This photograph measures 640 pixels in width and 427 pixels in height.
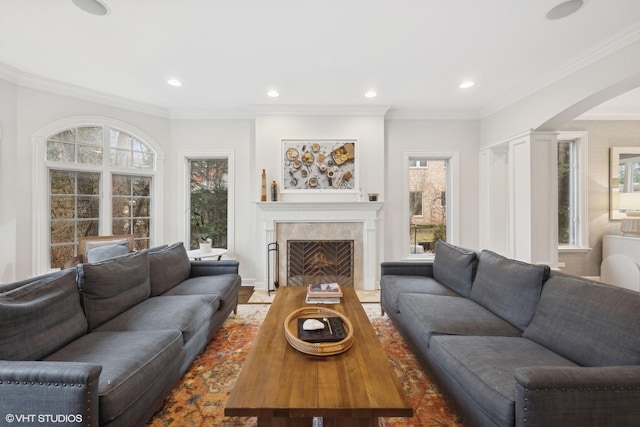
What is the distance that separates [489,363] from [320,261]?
2.75m

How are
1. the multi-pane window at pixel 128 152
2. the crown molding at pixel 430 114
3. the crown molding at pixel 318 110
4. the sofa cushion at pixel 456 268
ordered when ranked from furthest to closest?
the crown molding at pixel 430 114, the crown molding at pixel 318 110, the multi-pane window at pixel 128 152, the sofa cushion at pixel 456 268

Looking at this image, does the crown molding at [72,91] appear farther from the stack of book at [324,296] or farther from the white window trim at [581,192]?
the white window trim at [581,192]

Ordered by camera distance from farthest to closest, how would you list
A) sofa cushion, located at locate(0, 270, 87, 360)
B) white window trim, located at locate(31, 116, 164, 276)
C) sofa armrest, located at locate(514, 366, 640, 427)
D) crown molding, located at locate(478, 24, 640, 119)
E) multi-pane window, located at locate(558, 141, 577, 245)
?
multi-pane window, located at locate(558, 141, 577, 245) < white window trim, located at locate(31, 116, 164, 276) < crown molding, located at locate(478, 24, 640, 119) < sofa cushion, located at locate(0, 270, 87, 360) < sofa armrest, located at locate(514, 366, 640, 427)

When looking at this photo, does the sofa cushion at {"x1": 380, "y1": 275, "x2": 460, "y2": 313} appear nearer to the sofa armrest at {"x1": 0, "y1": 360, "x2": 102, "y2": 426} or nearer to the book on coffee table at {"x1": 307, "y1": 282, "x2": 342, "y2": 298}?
the book on coffee table at {"x1": 307, "y1": 282, "x2": 342, "y2": 298}

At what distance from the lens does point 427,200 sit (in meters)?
4.24

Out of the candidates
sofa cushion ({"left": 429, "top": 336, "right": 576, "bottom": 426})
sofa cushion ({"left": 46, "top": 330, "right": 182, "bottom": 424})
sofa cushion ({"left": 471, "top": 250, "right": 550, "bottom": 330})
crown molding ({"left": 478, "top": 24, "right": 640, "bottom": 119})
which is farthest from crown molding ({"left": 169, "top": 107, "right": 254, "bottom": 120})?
sofa cushion ({"left": 429, "top": 336, "right": 576, "bottom": 426})

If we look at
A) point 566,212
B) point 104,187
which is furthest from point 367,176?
point 104,187

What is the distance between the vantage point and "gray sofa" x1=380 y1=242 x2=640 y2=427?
3.28 feet

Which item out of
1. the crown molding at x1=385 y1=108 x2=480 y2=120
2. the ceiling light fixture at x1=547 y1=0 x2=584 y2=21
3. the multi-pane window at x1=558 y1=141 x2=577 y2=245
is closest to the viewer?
the ceiling light fixture at x1=547 y1=0 x2=584 y2=21

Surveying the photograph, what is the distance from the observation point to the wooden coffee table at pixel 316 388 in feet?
3.35

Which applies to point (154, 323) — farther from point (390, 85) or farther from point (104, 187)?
point (390, 85)

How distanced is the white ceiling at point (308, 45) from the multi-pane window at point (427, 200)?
42.9 inches

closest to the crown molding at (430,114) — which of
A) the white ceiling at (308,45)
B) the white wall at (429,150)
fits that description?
the white wall at (429,150)

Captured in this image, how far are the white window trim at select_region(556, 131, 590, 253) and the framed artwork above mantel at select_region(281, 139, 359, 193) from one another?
3.15m
